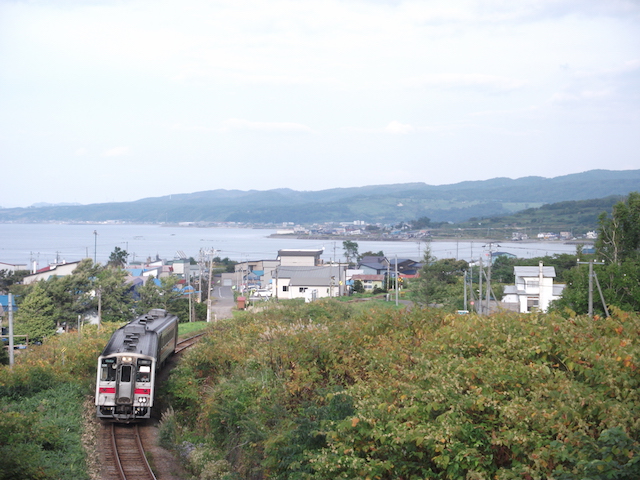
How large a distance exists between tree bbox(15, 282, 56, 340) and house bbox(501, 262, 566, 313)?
2587cm

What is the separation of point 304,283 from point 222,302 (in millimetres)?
8383

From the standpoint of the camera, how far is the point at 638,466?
4.55 m

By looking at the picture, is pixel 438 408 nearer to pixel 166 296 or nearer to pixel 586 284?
pixel 586 284

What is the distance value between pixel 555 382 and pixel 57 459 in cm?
821

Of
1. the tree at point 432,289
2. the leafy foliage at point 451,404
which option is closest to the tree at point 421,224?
the tree at point 432,289

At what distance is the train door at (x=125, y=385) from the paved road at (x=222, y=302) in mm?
21868

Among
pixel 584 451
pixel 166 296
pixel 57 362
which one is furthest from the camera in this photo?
pixel 166 296

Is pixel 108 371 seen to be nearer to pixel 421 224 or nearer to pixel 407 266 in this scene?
pixel 407 266

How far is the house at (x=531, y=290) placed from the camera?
105ft

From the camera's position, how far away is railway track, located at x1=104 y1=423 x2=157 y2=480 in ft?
33.1

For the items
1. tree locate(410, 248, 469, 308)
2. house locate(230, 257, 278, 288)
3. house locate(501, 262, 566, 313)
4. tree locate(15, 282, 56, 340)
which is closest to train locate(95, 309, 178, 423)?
tree locate(15, 282, 56, 340)

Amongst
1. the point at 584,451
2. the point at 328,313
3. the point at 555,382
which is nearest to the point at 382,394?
the point at 555,382

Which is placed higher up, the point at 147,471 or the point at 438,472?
the point at 438,472

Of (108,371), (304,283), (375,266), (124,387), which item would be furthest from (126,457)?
(375,266)
